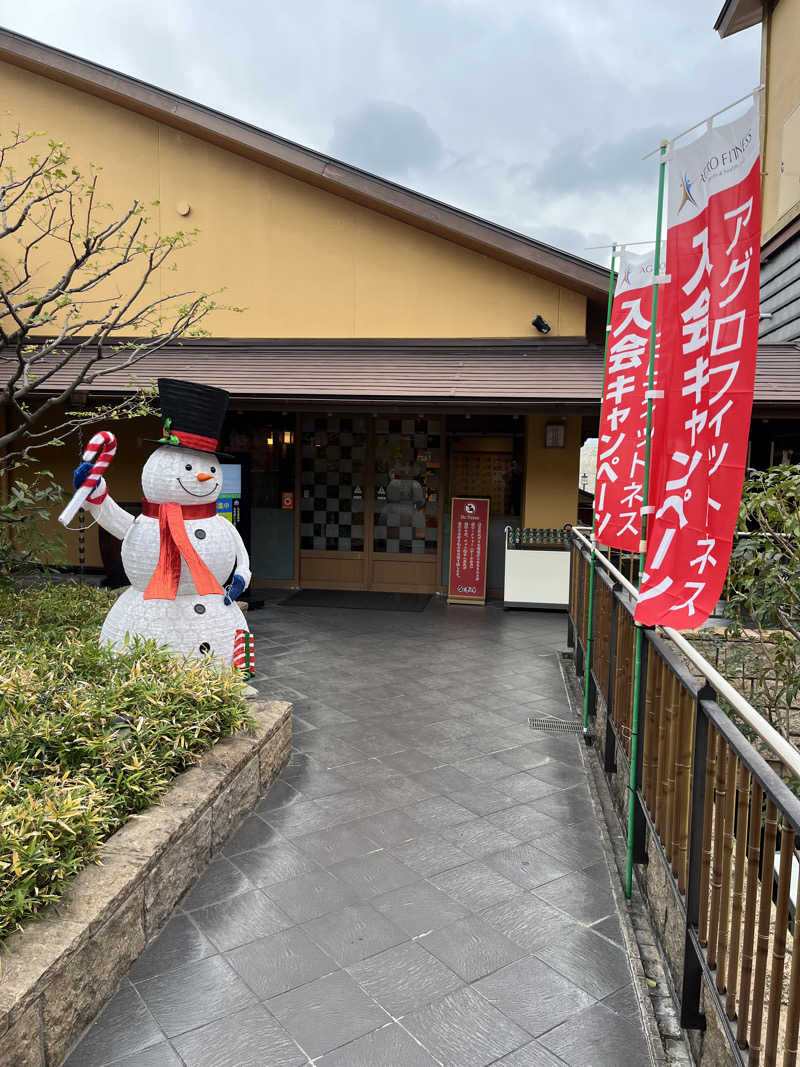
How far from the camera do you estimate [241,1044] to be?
269 cm

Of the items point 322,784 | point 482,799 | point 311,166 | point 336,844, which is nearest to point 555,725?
point 482,799

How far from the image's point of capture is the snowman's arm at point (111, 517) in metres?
5.35

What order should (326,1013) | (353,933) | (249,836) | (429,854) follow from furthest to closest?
(249,836) < (429,854) < (353,933) < (326,1013)

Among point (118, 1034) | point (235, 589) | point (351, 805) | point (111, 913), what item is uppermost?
point (235, 589)

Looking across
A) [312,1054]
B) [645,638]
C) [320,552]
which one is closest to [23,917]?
[312,1054]

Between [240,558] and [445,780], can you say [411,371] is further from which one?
[445,780]

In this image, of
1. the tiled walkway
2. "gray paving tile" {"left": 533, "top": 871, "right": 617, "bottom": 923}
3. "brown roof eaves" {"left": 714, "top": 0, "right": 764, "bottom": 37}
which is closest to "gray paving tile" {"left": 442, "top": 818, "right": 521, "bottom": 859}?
the tiled walkway

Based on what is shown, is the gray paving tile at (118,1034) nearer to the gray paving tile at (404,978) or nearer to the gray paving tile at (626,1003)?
the gray paving tile at (404,978)

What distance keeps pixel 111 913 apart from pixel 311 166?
9557 millimetres

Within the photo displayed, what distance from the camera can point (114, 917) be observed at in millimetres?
2932

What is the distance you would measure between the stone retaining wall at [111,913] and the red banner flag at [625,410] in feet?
9.11

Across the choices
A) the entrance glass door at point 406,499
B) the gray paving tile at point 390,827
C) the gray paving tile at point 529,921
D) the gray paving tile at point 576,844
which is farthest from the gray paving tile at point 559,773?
the entrance glass door at point 406,499

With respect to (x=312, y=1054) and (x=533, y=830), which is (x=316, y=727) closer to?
(x=533, y=830)

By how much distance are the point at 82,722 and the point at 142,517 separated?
192 centimetres
